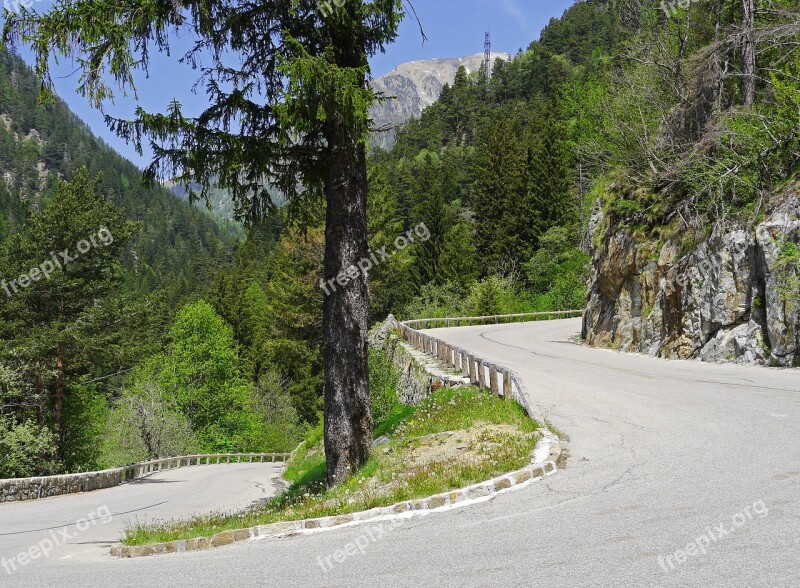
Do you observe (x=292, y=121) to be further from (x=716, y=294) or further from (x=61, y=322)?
(x=61, y=322)

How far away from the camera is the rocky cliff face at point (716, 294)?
14344mm

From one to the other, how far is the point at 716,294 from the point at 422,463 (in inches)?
448

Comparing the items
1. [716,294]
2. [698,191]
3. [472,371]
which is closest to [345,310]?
[472,371]

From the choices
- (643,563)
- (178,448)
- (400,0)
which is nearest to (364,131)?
(400,0)

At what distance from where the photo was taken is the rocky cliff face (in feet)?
47.1

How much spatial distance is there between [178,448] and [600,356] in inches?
1113

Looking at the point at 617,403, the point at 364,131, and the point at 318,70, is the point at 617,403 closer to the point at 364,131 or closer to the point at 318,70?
the point at 364,131

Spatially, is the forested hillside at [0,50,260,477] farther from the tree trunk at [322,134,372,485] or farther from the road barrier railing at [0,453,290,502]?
the tree trunk at [322,134,372,485]

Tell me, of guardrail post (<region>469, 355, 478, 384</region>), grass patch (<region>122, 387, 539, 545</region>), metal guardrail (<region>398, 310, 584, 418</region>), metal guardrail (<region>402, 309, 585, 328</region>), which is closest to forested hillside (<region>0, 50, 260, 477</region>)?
metal guardrail (<region>398, 310, 584, 418</region>)

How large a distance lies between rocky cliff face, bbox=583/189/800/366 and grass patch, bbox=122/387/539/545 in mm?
7639

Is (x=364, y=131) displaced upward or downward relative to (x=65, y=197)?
downward

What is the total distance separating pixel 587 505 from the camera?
633 centimetres

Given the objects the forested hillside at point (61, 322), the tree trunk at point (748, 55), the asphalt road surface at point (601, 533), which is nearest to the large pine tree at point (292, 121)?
the asphalt road surface at point (601, 533)

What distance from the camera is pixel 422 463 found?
934 centimetres
